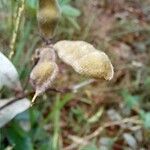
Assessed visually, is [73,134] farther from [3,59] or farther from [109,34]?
[3,59]

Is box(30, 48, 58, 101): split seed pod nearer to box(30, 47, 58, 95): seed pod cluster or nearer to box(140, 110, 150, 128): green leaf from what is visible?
box(30, 47, 58, 95): seed pod cluster

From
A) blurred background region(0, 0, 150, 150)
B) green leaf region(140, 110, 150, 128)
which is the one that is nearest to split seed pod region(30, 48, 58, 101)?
blurred background region(0, 0, 150, 150)

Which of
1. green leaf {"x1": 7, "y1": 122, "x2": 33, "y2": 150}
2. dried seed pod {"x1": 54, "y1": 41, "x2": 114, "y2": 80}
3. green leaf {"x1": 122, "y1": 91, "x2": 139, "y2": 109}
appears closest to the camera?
dried seed pod {"x1": 54, "y1": 41, "x2": 114, "y2": 80}

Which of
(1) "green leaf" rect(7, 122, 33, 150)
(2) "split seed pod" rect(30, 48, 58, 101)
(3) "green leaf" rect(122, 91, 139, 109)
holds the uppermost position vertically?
(2) "split seed pod" rect(30, 48, 58, 101)

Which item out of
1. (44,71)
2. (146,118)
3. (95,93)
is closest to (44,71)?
(44,71)

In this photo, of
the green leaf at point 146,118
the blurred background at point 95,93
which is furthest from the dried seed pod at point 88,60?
the green leaf at point 146,118

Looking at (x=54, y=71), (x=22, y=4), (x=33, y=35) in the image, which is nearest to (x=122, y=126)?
(x=33, y=35)

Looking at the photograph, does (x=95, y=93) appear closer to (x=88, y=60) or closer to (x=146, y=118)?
(x=146, y=118)
